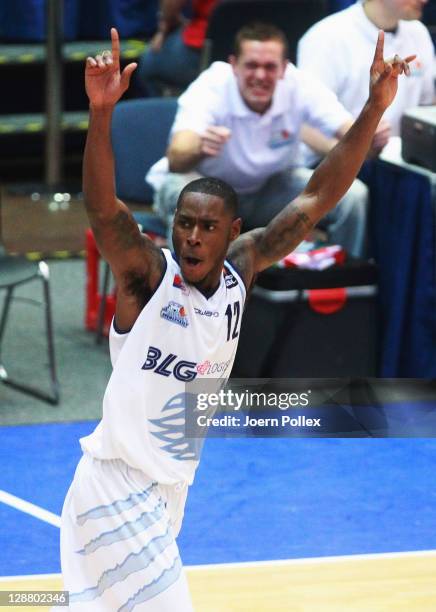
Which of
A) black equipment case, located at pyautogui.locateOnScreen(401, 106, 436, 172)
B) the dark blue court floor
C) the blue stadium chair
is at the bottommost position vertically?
the dark blue court floor

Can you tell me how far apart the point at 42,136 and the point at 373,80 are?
7053 mm

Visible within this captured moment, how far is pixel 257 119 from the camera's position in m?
6.38

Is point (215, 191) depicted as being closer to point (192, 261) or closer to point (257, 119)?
point (192, 261)

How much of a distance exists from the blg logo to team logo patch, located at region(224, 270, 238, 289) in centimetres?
28

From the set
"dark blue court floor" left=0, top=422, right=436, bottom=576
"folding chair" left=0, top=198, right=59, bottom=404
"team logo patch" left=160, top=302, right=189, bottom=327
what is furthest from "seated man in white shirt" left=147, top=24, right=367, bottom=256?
"team logo patch" left=160, top=302, right=189, bottom=327

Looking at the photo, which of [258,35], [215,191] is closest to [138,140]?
[258,35]

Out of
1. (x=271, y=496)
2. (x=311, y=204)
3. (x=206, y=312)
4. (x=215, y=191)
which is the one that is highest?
(x=215, y=191)

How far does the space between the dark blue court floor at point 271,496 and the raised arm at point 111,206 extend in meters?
1.67

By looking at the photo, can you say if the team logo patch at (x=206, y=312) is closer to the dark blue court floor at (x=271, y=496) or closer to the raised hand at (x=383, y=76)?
the raised hand at (x=383, y=76)

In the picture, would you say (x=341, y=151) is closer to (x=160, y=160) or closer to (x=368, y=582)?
(x=368, y=582)

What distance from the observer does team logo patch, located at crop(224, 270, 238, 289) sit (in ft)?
12.0

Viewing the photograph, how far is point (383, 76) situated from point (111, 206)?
36.8 inches

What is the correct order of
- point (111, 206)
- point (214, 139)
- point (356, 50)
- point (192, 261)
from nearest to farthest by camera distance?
point (111, 206), point (192, 261), point (214, 139), point (356, 50)

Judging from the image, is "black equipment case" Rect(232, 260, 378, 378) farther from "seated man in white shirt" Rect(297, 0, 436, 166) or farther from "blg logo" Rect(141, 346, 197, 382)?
"blg logo" Rect(141, 346, 197, 382)
